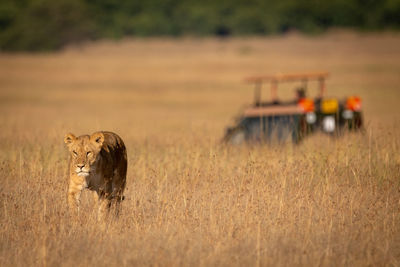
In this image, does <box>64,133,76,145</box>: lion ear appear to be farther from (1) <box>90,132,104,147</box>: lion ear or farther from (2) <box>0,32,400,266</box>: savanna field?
(2) <box>0,32,400,266</box>: savanna field

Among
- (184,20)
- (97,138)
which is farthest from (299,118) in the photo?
(184,20)

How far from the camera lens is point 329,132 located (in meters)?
13.2

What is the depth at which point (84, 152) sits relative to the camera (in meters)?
7.75

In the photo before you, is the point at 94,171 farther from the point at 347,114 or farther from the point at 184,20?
the point at 184,20

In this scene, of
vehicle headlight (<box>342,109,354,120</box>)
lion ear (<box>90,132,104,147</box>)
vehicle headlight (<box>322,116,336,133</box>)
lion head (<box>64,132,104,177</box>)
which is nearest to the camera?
lion head (<box>64,132,104,177</box>)

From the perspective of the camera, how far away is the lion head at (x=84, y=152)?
765 centimetres

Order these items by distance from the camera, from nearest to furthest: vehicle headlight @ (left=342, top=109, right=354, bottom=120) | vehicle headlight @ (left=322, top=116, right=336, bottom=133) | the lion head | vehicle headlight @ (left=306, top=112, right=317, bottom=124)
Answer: the lion head
vehicle headlight @ (left=322, top=116, right=336, bottom=133)
vehicle headlight @ (left=306, top=112, right=317, bottom=124)
vehicle headlight @ (left=342, top=109, right=354, bottom=120)

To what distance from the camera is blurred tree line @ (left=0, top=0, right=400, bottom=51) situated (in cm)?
6388

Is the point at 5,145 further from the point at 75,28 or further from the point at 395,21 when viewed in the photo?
the point at 395,21

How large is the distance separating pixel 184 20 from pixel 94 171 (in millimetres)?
60300

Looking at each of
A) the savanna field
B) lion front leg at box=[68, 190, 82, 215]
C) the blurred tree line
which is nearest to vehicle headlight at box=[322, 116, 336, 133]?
the savanna field

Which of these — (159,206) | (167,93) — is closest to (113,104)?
(167,93)

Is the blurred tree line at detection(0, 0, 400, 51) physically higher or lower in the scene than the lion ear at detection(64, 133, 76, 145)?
higher

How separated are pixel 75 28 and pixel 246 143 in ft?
173
